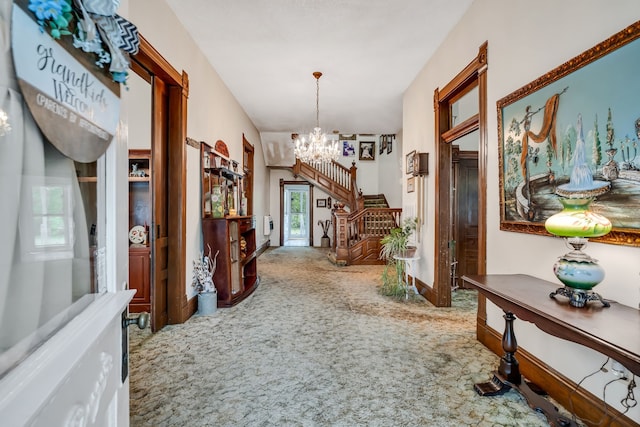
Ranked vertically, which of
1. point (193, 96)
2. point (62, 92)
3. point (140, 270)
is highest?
point (193, 96)

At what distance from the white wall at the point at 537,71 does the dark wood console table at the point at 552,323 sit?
20cm

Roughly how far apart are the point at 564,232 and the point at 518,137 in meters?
1.04

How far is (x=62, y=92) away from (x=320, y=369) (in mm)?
2402

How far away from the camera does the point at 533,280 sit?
2.09 m

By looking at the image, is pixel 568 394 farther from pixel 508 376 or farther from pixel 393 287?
pixel 393 287

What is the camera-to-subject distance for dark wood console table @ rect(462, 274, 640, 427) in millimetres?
1184

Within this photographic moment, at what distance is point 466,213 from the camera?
4871mm

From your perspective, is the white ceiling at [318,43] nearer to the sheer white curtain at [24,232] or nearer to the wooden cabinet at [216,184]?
the wooden cabinet at [216,184]

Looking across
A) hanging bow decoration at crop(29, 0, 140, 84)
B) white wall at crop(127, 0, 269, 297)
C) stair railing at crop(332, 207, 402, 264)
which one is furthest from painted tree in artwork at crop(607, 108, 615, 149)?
stair railing at crop(332, 207, 402, 264)

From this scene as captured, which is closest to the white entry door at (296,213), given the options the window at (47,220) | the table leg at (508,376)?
the table leg at (508,376)

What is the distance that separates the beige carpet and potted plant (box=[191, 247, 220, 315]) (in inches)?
6.0

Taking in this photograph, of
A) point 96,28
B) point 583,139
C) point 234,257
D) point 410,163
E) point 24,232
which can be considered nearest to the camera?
point 24,232

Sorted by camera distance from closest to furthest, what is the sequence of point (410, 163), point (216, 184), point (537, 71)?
point (537, 71) < point (216, 184) < point (410, 163)

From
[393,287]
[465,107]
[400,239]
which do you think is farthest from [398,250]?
[465,107]
